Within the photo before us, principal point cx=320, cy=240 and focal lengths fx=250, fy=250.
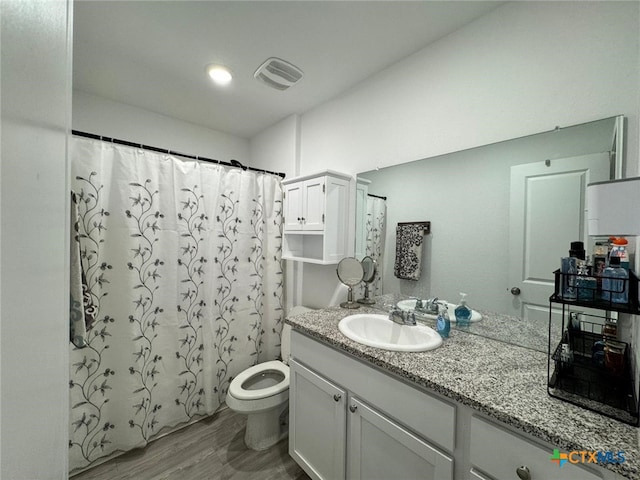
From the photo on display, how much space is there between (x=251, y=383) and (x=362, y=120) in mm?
2028

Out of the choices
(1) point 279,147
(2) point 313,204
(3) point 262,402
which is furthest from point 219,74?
(3) point 262,402

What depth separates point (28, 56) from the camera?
0.71ft

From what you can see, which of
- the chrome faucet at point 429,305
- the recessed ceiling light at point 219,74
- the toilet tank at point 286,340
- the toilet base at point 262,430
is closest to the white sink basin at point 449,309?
the chrome faucet at point 429,305

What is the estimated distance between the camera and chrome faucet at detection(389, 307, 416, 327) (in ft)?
4.22

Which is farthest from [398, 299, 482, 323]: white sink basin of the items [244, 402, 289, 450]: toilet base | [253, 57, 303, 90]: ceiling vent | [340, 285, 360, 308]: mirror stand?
[253, 57, 303, 90]: ceiling vent

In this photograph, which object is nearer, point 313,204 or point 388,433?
point 388,433

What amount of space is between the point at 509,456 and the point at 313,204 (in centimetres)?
151

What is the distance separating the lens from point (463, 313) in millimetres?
1268

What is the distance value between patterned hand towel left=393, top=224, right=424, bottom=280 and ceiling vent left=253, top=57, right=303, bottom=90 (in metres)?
1.21

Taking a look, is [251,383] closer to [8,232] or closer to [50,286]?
[50,286]

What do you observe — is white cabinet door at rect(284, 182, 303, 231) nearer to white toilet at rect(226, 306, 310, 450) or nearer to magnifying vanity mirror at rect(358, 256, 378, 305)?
magnifying vanity mirror at rect(358, 256, 378, 305)

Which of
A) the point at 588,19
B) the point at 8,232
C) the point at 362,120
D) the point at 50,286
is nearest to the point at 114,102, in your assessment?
the point at 362,120

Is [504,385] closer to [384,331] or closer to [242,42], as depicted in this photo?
[384,331]

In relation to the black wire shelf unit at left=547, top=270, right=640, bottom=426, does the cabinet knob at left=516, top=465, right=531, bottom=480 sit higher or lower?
lower
